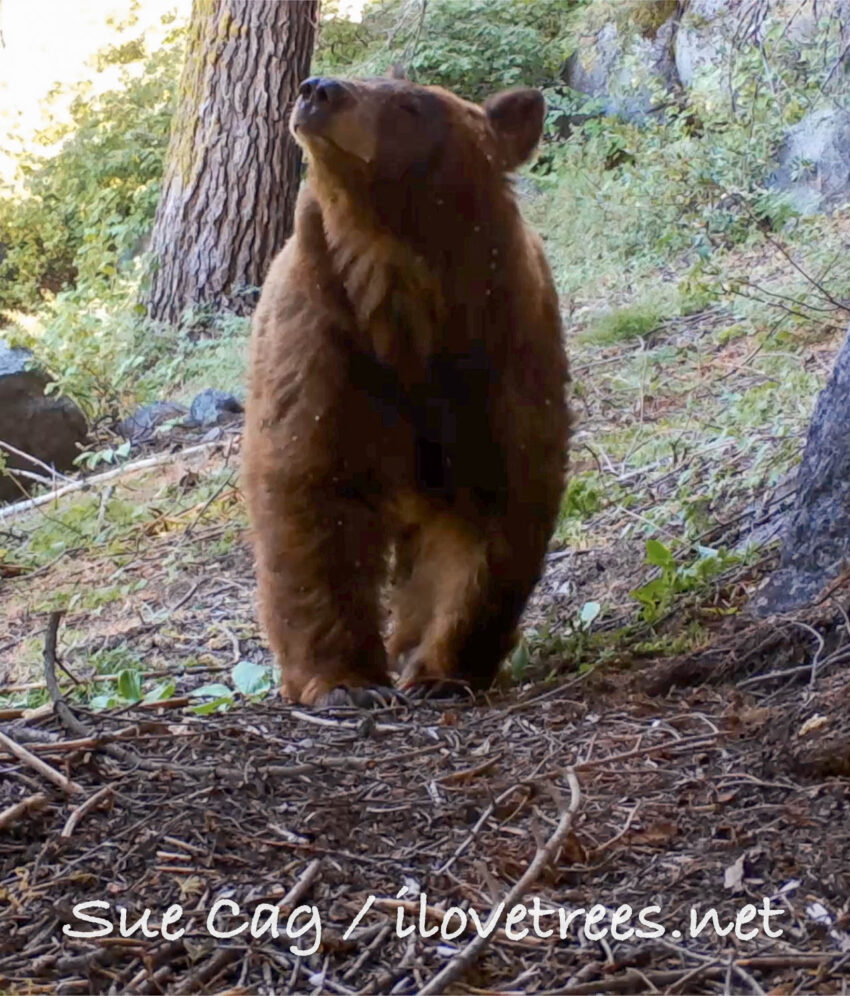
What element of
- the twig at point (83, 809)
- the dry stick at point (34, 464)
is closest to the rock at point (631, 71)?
the dry stick at point (34, 464)

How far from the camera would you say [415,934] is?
2180 mm

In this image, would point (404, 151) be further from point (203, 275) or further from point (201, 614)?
point (203, 275)

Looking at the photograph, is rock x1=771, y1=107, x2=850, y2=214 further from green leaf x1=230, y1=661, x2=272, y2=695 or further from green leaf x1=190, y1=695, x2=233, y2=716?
green leaf x1=190, y1=695, x2=233, y2=716

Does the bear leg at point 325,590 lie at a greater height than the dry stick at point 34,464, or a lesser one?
greater

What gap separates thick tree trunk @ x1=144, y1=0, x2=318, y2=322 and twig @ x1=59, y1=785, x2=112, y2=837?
8772 mm

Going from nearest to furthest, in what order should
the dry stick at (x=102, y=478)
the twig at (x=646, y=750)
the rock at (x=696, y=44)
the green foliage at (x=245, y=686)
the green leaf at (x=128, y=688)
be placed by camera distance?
the twig at (x=646, y=750) → the green leaf at (x=128, y=688) → the green foliage at (x=245, y=686) → the dry stick at (x=102, y=478) → the rock at (x=696, y=44)

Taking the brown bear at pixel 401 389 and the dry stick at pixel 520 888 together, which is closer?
the dry stick at pixel 520 888

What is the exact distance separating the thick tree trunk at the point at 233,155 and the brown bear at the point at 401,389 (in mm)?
7012

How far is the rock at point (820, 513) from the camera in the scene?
12.8 ft

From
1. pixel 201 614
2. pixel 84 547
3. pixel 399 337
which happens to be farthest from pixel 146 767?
pixel 84 547

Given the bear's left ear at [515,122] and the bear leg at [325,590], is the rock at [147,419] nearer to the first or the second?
the bear leg at [325,590]

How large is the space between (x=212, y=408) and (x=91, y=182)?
23.5 feet

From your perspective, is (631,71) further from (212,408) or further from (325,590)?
(325,590)

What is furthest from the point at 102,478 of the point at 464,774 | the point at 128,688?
the point at 464,774
